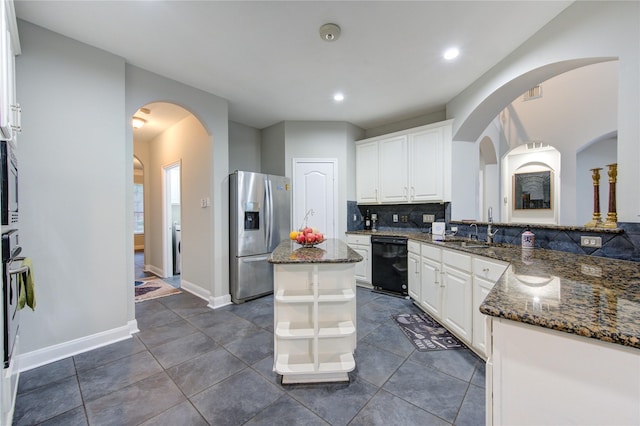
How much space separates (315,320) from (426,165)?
2.78 metres

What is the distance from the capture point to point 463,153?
11.1ft

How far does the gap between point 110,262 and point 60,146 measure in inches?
41.5

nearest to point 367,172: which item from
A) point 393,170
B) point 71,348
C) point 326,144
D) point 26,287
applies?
point 393,170

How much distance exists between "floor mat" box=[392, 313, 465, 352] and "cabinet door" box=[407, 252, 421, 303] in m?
0.27

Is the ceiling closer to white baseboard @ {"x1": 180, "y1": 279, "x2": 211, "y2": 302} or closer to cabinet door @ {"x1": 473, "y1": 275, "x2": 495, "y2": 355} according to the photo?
cabinet door @ {"x1": 473, "y1": 275, "x2": 495, "y2": 355}

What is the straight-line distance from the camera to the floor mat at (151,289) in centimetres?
A: 356

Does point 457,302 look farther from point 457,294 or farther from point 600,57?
point 600,57

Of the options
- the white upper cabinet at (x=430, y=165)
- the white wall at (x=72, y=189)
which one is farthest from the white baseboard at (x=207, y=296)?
the white upper cabinet at (x=430, y=165)

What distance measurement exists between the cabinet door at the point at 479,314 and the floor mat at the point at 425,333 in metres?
0.23

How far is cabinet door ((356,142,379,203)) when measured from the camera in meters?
4.09

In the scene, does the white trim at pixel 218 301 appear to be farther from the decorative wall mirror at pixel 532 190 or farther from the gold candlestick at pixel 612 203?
the decorative wall mirror at pixel 532 190

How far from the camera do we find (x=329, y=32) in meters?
2.04

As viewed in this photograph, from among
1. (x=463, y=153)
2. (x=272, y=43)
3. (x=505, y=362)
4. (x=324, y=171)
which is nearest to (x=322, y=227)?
(x=324, y=171)

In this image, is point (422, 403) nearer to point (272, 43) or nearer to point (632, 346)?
point (632, 346)
